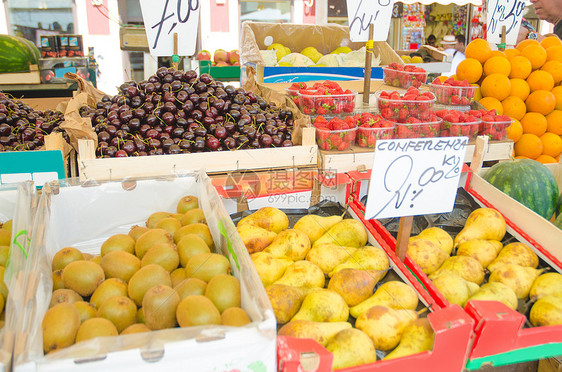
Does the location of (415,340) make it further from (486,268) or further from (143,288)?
(143,288)

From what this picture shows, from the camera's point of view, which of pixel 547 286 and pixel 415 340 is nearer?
pixel 415 340

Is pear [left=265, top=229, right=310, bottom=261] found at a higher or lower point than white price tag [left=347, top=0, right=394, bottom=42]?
lower

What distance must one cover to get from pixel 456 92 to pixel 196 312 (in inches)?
88.5

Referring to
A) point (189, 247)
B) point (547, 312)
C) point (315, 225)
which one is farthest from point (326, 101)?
point (547, 312)

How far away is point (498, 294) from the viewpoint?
3.68ft

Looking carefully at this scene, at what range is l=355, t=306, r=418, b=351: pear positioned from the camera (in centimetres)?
101

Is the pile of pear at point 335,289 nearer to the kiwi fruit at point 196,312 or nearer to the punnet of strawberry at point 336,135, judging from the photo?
the kiwi fruit at point 196,312

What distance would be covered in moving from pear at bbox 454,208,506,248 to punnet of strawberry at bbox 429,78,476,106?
1.27m

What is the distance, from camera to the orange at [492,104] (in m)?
2.55

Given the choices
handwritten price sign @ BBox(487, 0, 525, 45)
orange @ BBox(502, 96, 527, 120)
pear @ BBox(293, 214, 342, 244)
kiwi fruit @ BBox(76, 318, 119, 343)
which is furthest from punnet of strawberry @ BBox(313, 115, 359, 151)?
handwritten price sign @ BBox(487, 0, 525, 45)

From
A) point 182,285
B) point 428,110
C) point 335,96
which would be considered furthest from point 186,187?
point 428,110

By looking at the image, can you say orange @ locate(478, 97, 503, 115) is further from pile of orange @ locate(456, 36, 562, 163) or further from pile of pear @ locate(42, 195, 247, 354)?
pile of pear @ locate(42, 195, 247, 354)

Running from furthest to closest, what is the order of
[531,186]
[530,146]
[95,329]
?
[530,146]
[531,186]
[95,329]

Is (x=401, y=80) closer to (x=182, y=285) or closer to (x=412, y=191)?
(x=412, y=191)
